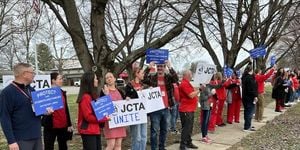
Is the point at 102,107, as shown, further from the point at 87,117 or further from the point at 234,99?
the point at 234,99

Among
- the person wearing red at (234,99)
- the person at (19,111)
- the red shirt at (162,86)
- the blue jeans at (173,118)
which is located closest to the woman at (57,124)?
the person at (19,111)

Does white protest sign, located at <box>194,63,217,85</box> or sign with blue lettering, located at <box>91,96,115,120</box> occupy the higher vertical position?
white protest sign, located at <box>194,63,217,85</box>

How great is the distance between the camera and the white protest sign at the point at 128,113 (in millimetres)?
7422

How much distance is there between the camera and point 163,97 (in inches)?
363

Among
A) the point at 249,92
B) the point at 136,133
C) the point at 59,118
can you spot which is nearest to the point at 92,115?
the point at 59,118

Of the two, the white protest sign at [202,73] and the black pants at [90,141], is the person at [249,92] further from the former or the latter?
the black pants at [90,141]

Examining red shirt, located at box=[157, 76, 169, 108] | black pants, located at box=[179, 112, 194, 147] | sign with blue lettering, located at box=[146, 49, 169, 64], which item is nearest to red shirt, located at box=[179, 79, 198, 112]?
black pants, located at box=[179, 112, 194, 147]

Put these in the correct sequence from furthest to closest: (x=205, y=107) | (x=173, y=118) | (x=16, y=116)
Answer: (x=173, y=118) < (x=205, y=107) < (x=16, y=116)

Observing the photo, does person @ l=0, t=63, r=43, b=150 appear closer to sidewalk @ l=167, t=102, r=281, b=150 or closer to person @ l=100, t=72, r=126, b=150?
person @ l=100, t=72, r=126, b=150

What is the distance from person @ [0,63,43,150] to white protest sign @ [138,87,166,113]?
116 inches

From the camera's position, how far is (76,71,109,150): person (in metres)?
6.53

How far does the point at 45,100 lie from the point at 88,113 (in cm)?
77

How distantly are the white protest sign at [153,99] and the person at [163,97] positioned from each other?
0.17m

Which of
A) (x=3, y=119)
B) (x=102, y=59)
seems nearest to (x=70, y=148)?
(x=102, y=59)
